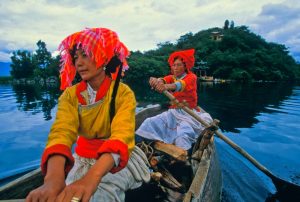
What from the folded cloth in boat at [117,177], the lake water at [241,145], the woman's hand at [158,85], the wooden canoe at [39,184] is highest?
the woman's hand at [158,85]

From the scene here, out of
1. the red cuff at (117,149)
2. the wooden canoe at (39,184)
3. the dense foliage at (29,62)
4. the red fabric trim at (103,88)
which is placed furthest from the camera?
the dense foliage at (29,62)

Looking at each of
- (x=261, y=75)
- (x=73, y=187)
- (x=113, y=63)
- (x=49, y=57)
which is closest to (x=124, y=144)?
(x=73, y=187)

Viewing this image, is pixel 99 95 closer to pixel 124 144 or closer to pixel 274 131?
pixel 124 144

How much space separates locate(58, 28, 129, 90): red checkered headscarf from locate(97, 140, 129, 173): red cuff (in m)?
0.72

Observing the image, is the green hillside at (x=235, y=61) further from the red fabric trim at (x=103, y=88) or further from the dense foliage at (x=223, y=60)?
the red fabric trim at (x=103, y=88)

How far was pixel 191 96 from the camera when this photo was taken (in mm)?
5008

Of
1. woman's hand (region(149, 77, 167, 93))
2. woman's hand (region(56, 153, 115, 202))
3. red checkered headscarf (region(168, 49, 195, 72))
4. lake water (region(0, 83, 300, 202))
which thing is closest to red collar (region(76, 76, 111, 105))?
woman's hand (region(56, 153, 115, 202))

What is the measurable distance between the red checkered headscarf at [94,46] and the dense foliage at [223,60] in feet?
135

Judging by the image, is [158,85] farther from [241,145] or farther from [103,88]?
[241,145]

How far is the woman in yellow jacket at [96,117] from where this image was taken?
5.45ft

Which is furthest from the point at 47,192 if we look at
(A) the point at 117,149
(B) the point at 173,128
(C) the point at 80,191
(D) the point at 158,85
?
(B) the point at 173,128

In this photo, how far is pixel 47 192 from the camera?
1.32 m

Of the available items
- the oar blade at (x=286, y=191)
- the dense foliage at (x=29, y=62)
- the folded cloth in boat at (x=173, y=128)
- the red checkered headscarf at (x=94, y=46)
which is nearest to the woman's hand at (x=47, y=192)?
the red checkered headscarf at (x=94, y=46)

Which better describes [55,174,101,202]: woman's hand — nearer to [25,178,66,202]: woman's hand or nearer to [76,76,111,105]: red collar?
[25,178,66,202]: woman's hand
